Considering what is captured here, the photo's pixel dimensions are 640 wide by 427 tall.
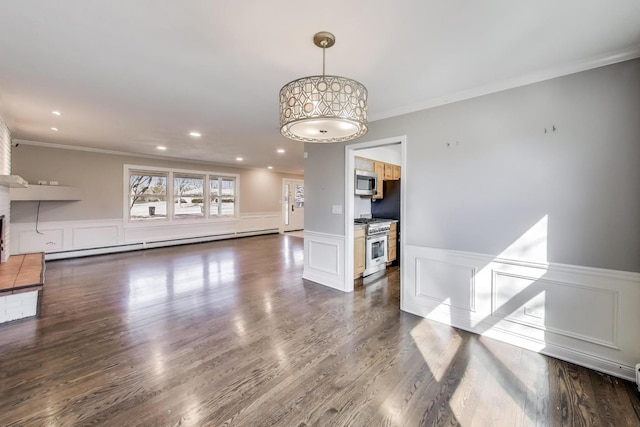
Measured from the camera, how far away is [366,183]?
4.85 metres

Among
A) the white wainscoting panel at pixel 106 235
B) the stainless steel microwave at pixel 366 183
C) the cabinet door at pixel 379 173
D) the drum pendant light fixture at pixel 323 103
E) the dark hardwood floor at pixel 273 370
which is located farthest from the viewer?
the white wainscoting panel at pixel 106 235

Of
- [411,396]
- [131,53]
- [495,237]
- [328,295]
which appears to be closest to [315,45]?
[131,53]

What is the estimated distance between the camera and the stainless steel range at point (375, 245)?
183 inches

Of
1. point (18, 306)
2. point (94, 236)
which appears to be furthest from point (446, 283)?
point (94, 236)

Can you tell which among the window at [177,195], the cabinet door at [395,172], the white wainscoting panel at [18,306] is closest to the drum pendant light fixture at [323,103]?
the white wainscoting panel at [18,306]

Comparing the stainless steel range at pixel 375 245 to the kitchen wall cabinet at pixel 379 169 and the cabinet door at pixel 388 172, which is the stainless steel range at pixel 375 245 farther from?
the cabinet door at pixel 388 172

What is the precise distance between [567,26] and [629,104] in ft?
2.86

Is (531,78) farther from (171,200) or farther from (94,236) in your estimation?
(94,236)

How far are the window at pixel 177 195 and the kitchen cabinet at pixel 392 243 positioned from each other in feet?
18.8

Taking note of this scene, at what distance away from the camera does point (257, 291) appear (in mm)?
4008

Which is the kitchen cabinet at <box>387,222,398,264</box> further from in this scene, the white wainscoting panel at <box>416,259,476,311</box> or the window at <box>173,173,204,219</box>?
the window at <box>173,173,204,219</box>

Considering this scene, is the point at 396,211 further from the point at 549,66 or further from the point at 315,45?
the point at 315,45

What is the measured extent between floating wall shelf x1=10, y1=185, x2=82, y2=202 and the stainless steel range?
19.4 ft

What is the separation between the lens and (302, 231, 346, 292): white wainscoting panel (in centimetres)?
410
